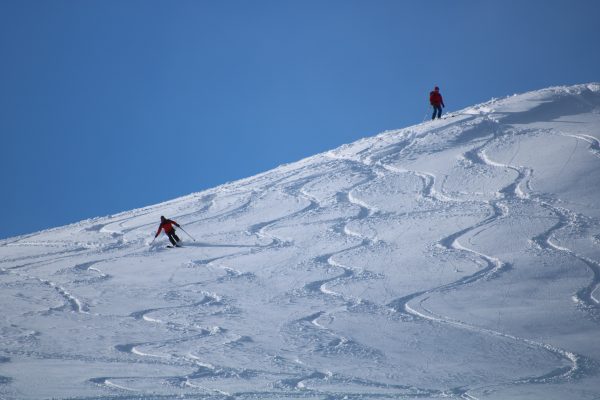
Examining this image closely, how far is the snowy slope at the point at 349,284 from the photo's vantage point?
10602 millimetres

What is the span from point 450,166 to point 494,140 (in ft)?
9.86

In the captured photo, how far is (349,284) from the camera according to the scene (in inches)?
632

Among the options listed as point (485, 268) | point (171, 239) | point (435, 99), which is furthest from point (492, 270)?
point (435, 99)

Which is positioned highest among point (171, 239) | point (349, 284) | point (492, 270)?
point (171, 239)

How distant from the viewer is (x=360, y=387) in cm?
1012

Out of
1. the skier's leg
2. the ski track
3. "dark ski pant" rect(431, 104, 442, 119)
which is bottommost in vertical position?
the ski track

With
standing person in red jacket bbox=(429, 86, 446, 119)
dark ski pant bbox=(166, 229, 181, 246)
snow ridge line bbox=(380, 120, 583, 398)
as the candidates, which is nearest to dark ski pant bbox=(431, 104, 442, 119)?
standing person in red jacket bbox=(429, 86, 446, 119)

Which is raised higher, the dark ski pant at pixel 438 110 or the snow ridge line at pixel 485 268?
the dark ski pant at pixel 438 110

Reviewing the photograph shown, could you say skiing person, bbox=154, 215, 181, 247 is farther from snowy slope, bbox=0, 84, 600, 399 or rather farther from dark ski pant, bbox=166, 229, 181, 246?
snowy slope, bbox=0, 84, 600, 399

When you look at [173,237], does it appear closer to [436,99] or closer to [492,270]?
[492,270]

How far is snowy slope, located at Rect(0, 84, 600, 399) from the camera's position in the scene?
10602mm

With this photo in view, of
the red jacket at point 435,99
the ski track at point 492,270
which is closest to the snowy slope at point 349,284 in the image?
the ski track at point 492,270

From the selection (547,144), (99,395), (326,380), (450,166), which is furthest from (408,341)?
(547,144)

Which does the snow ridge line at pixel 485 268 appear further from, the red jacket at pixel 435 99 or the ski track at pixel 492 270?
the red jacket at pixel 435 99
